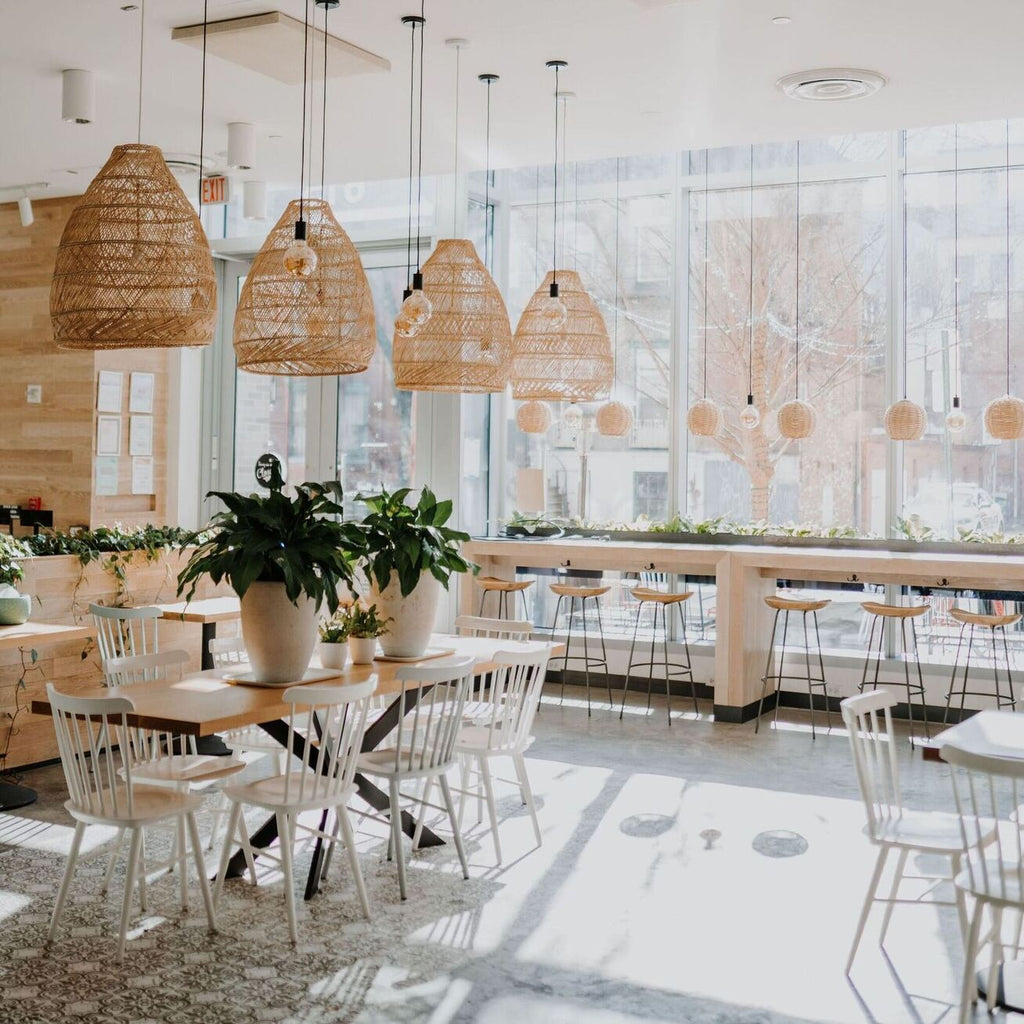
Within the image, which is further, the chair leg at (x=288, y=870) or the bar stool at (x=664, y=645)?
the bar stool at (x=664, y=645)

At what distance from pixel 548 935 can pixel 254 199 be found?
6.07 meters

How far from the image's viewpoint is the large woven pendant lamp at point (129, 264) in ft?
13.7

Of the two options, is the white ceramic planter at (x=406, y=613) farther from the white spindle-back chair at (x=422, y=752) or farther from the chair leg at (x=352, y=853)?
the chair leg at (x=352, y=853)

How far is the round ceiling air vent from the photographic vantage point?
240 inches

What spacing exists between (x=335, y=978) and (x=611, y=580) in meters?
5.76

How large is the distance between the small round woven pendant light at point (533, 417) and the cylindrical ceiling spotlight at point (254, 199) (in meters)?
2.44

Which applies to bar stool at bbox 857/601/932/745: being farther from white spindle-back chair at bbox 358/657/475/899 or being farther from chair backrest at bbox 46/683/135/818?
chair backrest at bbox 46/683/135/818

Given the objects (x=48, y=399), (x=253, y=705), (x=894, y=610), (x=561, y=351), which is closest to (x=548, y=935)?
(x=253, y=705)

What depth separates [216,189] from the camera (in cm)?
814

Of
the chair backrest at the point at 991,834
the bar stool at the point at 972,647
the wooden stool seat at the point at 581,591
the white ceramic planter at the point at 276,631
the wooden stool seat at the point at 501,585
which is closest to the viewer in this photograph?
the chair backrest at the point at 991,834

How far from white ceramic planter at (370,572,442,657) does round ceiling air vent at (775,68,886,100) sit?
3.24m

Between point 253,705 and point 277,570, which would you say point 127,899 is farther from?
point 277,570

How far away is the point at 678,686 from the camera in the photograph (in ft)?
29.5

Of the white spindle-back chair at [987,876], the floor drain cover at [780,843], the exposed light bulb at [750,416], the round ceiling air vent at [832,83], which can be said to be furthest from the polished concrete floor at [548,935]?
the round ceiling air vent at [832,83]
